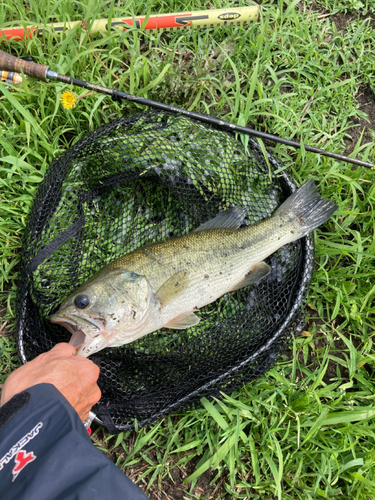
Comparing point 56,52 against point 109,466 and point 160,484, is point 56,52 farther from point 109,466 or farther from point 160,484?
point 160,484

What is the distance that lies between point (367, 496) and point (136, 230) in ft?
9.72

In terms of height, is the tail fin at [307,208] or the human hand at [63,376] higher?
the tail fin at [307,208]

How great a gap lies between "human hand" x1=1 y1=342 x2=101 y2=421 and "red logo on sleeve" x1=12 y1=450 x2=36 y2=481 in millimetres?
381

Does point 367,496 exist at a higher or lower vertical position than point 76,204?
lower

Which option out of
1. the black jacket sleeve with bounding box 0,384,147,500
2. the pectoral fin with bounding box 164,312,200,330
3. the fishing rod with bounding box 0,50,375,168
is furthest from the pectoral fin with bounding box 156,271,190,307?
the fishing rod with bounding box 0,50,375,168

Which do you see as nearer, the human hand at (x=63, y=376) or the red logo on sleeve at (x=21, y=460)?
the red logo on sleeve at (x=21, y=460)

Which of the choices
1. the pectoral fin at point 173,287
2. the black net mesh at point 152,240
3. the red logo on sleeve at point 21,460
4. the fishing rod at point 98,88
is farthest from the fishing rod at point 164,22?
the red logo on sleeve at point 21,460

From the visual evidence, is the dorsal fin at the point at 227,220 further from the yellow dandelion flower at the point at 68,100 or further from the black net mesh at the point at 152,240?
the yellow dandelion flower at the point at 68,100

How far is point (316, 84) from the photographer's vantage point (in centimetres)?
373

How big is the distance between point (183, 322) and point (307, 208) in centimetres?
151

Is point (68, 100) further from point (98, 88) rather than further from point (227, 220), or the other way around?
point (227, 220)

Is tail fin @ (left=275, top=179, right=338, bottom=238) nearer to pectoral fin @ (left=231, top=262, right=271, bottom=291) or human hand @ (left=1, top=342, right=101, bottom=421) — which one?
pectoral fin @ (left=231, top=262, right=271, bottom=291)

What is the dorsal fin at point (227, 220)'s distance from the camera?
2.86 m

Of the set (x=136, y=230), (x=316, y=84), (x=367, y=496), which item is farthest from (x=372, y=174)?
(x=367, y=496)
